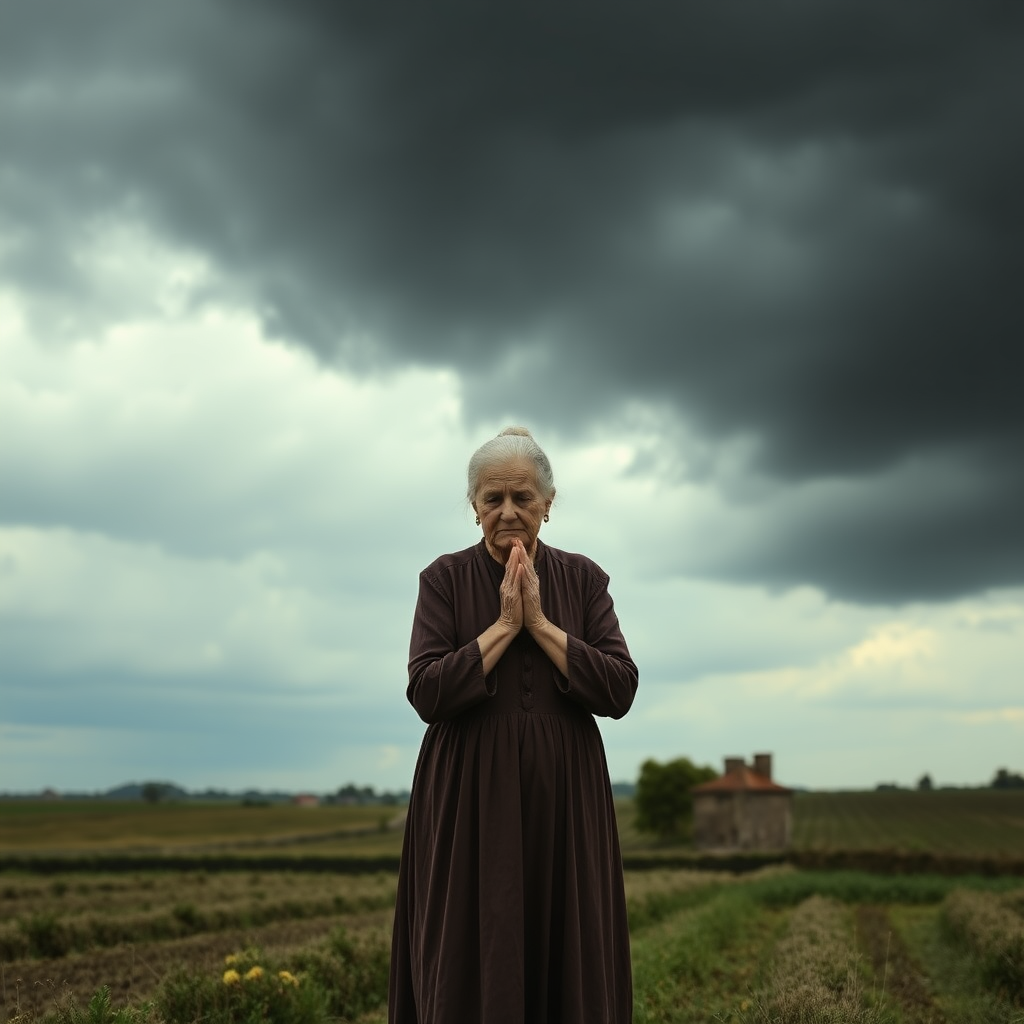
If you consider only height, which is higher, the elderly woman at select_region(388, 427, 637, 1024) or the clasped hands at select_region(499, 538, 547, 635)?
the clasped hands at select_region(499, 538, 547, 635)

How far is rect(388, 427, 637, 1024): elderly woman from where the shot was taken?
3809mm

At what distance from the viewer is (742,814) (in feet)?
266

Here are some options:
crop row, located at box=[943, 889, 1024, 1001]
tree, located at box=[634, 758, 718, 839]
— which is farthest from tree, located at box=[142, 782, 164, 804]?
crop row, located at box=[943, 889, 1024, 1001]

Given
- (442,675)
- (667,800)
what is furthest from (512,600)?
(667,800)

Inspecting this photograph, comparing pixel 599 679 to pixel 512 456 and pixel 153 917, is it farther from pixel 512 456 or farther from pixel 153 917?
pixel 153 917

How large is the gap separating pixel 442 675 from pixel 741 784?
8273 centimetres

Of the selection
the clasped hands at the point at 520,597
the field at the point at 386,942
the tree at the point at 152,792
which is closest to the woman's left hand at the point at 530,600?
the clasped hands at the point at 520,597

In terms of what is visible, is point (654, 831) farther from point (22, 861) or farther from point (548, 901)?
point (548, 901)

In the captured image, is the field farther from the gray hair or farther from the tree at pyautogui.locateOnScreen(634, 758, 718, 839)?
the tree at pyautogui.locateOnScreen(634, 758, 718, 839)

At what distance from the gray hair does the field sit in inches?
146

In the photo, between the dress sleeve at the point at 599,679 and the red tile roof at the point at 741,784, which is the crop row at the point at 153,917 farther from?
the red tile roof at the point at 741,784

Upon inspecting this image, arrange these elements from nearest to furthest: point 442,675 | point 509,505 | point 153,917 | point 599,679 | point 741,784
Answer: point 442,675 < point 599,679 < point 509,505 < point 153,917 < point 741,784

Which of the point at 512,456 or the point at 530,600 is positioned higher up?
the point at 512,456

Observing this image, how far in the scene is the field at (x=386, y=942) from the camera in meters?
8.34
